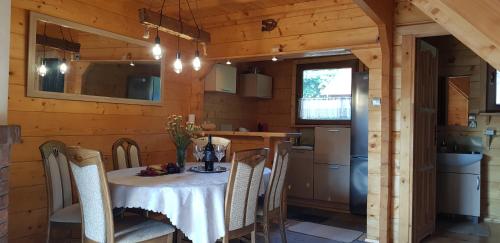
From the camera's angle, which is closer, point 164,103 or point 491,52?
point 491,52

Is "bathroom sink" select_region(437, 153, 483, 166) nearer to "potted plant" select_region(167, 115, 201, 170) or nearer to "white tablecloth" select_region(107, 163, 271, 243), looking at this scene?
"potted plant" select_region(167, 115, 201, 170)

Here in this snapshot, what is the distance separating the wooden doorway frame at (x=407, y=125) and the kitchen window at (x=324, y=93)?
86.2 inches

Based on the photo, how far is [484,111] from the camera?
488 cm

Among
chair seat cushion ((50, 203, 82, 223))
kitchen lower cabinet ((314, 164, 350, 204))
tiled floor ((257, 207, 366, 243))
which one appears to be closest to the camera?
chair seat cushion ((50, 203, 82, 223))

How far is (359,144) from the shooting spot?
483 centimetres

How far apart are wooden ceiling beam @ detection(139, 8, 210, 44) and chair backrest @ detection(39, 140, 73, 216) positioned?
1.12 m

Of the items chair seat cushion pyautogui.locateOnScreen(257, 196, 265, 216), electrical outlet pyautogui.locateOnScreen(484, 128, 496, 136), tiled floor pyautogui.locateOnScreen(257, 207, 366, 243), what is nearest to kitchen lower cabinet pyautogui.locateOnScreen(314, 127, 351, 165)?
tiled floor pyautogui.locateOnScreen(257, 207, 366, 243)

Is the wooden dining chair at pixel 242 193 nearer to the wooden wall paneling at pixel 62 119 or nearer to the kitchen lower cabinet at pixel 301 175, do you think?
the wooden wall paneling at pixel 62 119

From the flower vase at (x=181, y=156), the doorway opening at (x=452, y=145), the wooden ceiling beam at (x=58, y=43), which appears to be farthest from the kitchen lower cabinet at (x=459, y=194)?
the wooden ceiling beam at (x=58, y=43)

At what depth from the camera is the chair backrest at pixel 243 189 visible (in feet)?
8.21

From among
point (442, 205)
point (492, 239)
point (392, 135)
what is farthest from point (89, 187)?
point (442, 205)

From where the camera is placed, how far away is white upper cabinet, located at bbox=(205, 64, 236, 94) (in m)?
5.50

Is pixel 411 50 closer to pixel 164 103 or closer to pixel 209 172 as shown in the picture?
pixel 209 172

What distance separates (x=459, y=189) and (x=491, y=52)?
11.7ft
